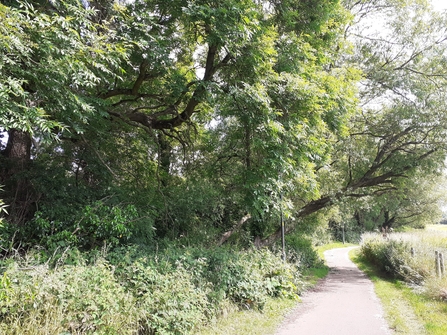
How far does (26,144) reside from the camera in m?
8.82

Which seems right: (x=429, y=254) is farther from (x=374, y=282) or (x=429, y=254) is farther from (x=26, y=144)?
(x=26, y=144)

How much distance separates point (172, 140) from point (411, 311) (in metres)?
9.82

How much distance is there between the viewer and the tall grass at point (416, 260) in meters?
9.01

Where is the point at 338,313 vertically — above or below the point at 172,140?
below

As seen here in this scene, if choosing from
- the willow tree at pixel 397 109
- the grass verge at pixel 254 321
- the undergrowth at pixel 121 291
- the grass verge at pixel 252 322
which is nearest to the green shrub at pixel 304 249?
the willow tree at pixel 397 109

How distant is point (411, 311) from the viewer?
7996 millimetres

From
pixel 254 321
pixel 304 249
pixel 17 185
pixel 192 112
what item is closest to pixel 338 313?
pixel 254 321

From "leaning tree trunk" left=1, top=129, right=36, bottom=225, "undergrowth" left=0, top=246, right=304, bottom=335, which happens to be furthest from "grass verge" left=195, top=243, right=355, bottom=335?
"leaning tree trunk" left=1, top=129, right=36, bottom=225

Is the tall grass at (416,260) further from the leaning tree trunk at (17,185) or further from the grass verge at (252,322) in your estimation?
the leaning tree trunk at (17,185)

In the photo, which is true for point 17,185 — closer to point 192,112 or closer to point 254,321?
point 192,112

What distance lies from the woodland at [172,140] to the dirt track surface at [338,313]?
877 millimetres

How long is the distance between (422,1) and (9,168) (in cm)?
1748

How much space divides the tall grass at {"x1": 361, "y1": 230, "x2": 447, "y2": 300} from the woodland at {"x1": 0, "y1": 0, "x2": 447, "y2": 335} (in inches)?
139

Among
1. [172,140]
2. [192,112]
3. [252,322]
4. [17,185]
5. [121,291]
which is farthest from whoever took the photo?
[172,140]
